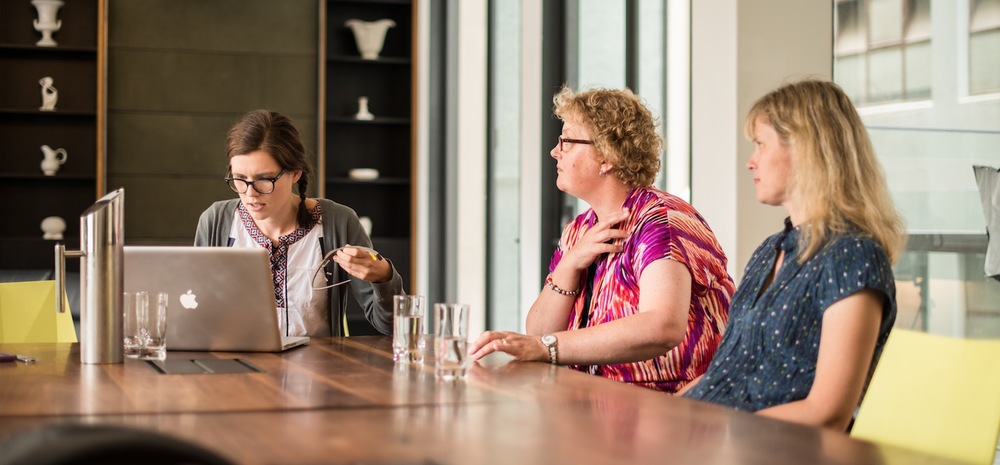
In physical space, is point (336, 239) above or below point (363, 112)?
below

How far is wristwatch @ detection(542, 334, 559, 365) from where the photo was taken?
2.19m

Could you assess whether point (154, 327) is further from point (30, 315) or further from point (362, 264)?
point (30, 315)

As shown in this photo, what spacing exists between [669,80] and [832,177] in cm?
189

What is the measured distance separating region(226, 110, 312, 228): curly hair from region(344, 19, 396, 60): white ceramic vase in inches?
144

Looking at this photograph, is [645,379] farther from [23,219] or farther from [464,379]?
[23,219]

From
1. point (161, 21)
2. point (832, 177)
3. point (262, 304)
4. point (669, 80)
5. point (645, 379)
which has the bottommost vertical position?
point (645, 379)

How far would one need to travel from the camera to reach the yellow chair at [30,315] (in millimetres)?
2832

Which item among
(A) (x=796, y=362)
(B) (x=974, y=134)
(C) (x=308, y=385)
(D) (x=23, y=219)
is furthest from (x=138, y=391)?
(D) (x=23, y=219)

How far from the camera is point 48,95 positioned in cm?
611

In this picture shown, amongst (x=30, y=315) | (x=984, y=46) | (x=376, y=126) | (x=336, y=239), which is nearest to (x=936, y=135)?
(x=984, y=46)

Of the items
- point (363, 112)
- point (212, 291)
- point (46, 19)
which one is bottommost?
point (212, 291)

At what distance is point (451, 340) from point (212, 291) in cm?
73

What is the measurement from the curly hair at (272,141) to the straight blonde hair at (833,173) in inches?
60.5

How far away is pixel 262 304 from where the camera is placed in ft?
7.34
